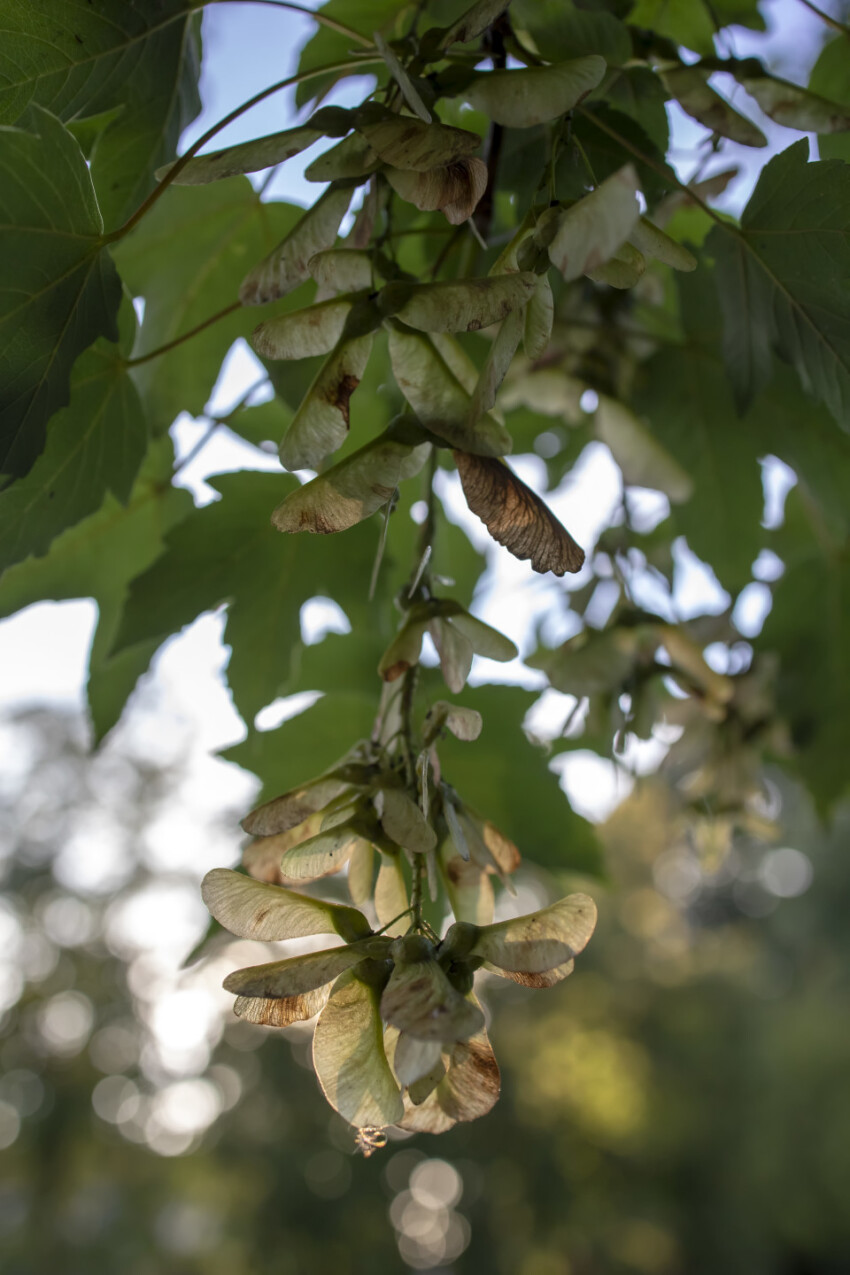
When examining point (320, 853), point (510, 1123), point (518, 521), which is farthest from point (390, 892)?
point (510, 1123)

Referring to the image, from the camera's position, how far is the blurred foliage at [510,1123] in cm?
816

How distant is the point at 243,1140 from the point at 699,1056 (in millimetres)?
4512

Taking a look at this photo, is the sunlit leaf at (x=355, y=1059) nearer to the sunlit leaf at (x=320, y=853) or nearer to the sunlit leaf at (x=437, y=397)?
the sunlit leaf at (x=320, y=853)

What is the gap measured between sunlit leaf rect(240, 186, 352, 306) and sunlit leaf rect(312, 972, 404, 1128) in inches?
10.5

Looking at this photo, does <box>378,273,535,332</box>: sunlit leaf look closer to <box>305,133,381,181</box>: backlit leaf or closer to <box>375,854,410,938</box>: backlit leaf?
<box>305,133,381,181</box>: backlit leaf

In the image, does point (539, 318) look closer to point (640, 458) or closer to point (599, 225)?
point (599, 225)

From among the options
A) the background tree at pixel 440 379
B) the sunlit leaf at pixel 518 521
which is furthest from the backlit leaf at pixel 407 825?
the sunlit leaf at pixel 518 521

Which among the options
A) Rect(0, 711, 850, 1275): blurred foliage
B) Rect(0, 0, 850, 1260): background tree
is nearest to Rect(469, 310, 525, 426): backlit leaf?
Rect(0, 0, 850, 1260): background tree

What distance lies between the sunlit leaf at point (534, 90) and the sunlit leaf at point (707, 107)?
0.47 ft

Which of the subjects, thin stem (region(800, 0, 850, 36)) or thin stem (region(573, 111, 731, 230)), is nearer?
thin stem (region(573, 111, 731, 230))

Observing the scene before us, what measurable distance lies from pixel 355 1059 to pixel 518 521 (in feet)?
0.64

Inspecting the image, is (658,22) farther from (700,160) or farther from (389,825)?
(389,825)

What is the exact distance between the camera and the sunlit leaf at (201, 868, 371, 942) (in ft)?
1.14

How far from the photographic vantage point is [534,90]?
0.35m
